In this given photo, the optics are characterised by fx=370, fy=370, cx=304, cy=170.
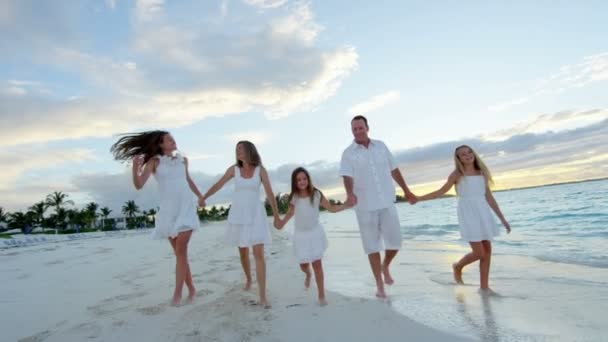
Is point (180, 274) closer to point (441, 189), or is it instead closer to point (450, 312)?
point (450, 312)

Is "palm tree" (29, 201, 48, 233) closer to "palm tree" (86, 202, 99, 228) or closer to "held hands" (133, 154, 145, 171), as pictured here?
"palm tree" (86, 202, 99, 228)

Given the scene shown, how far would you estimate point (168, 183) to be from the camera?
197 inches

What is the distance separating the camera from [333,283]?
600 centimetres

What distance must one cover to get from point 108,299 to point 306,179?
3324 mm

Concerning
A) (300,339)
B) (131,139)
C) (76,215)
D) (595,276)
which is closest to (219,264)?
(131,139)

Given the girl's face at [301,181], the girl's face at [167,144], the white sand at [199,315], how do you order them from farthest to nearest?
the girl's face at [167,144] → the girl's face at [301,181] → the white sand at [199,315]

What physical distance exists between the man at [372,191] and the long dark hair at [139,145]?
2.52 metres

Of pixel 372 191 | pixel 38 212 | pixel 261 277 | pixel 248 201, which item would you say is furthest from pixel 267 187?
pixel 38 212

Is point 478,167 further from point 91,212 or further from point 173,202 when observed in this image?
point 91,212

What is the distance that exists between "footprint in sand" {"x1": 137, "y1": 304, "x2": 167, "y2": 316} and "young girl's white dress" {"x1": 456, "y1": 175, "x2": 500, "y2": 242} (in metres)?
3.96

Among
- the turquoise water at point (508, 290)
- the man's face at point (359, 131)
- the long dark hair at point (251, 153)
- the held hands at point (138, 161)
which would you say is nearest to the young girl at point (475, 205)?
the turquoise water at point (508, 290)

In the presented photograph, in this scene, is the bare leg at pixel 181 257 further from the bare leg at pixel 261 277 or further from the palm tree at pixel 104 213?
the palm tree at pixel 104 213

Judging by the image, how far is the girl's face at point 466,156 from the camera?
→ 5.02 m

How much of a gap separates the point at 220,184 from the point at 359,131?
6.89 feet
